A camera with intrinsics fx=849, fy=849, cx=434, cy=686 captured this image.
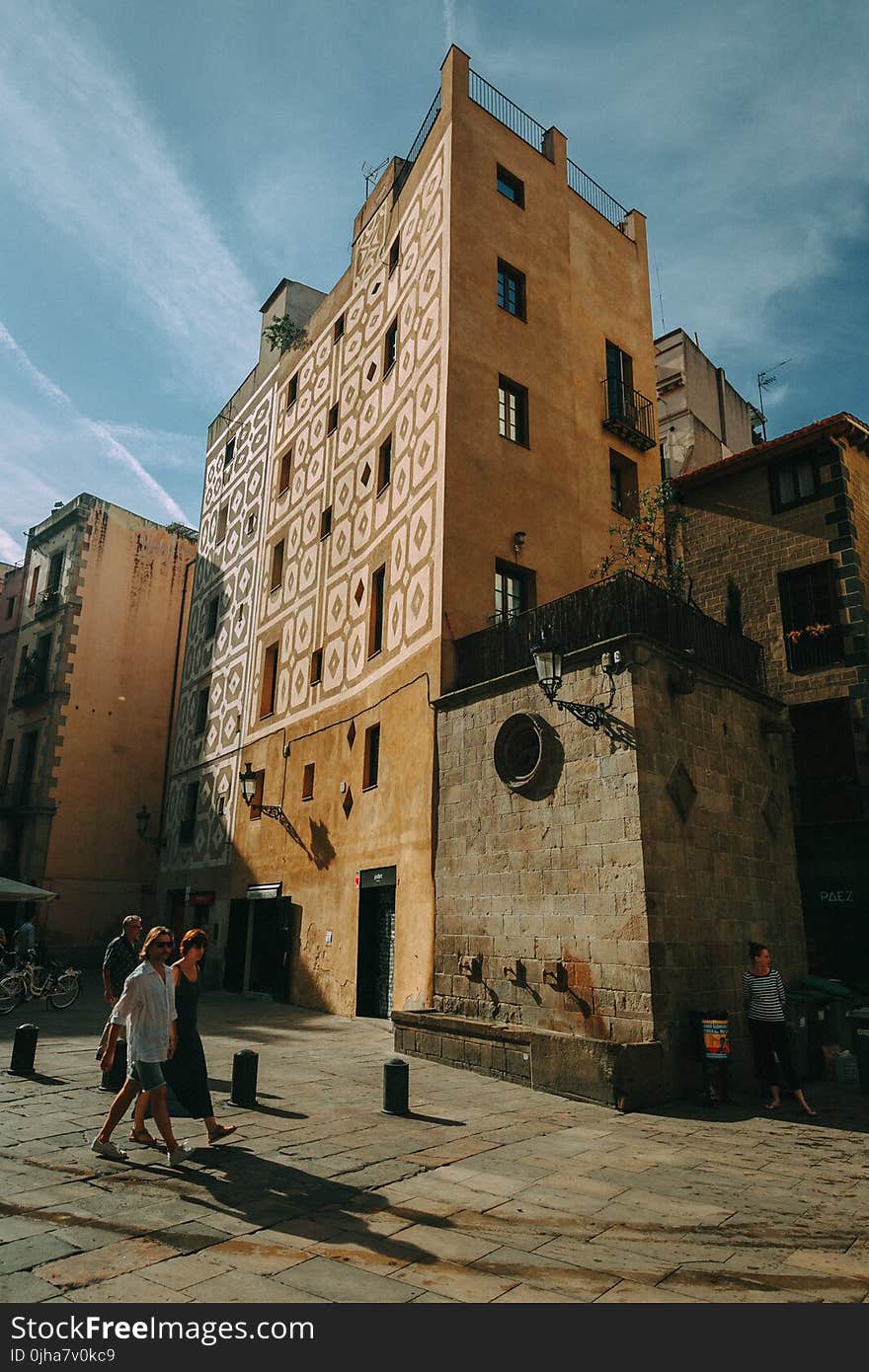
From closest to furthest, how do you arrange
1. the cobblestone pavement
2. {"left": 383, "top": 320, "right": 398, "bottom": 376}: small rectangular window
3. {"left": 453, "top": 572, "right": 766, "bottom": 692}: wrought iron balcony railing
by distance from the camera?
1. the cobblestone pavement
2. {"left": 453, "top": 572, "right": 766, "bottom": 692}: wrought iron balcony railing
3. {"left": 383, "top": 320, "right": 398, "bottom": 376}: small rectangular window

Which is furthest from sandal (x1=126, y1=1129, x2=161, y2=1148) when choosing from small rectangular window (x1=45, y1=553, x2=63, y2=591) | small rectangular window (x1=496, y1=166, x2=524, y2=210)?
small rectangular window (x1=45, y1=553, x2=63, y2=591)

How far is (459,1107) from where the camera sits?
877cm

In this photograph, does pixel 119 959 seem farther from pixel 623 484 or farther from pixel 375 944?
pixel 623 484

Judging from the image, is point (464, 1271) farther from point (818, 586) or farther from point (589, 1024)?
point (818, 586)

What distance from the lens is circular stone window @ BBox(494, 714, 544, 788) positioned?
38.7ft

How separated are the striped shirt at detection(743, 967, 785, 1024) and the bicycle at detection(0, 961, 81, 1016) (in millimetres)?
13161

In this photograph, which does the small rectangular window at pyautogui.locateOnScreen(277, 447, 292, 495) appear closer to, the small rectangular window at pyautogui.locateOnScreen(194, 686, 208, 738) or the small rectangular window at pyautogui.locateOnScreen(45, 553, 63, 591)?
the small rectangular window at pyautogui.locateOnScreen(194, 686, 208, 738)

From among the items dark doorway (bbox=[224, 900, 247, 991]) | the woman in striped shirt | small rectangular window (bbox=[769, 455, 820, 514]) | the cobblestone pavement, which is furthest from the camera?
dark doorway (bbox=[224, 900, 247, 991])

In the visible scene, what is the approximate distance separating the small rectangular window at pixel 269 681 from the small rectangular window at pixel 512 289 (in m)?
10.1

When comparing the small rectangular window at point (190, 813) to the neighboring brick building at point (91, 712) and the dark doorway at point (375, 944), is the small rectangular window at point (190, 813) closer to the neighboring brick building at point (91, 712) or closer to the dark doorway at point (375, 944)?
the neighboring brick building at point (91, 712)

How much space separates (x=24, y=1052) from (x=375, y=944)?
7.04m

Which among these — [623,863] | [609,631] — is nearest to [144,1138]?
[623,863]

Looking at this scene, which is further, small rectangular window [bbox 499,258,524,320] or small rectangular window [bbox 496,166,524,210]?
small rectangular window [bbox 496,166,524,210]

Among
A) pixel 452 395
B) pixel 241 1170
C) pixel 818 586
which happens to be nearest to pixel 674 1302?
pixel 241 1170
